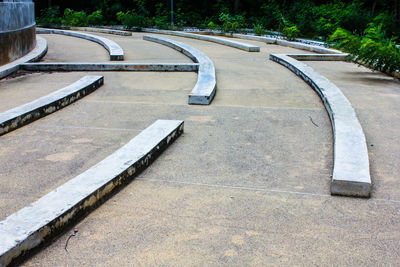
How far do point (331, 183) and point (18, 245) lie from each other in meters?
2.43

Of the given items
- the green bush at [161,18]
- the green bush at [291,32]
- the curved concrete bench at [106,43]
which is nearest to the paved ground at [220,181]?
the curved concrete bench at [106,43]

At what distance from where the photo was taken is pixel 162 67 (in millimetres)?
9789

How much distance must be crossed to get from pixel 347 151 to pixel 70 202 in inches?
104

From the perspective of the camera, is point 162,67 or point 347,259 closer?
point 347,259

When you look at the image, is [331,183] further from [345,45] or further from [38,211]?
[345,45]

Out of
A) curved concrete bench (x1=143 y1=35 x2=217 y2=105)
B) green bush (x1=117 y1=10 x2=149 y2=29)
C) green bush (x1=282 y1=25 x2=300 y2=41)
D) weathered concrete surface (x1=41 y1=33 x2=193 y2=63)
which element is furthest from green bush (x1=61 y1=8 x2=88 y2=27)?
curved concrete bench (x1=143 y1=35 x2=217 y2=105)

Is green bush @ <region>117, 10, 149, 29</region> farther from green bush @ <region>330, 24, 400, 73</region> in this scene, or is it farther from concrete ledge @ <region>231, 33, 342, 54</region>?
green bush @ <region>330, 24, 400, 73</region>

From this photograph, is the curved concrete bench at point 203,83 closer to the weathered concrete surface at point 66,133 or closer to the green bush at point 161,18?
the weathered concrete surface at point 66,133

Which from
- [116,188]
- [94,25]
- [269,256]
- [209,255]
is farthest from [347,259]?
[94,25]

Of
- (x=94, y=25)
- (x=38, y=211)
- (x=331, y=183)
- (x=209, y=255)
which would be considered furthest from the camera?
(x=94, y=25)

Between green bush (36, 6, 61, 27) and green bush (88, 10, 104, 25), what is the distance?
6.04ft

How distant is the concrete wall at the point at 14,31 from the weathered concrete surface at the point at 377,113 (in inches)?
300

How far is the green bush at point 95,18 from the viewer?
25.5 metres

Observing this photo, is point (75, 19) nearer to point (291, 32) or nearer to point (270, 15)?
point (270, 15)
